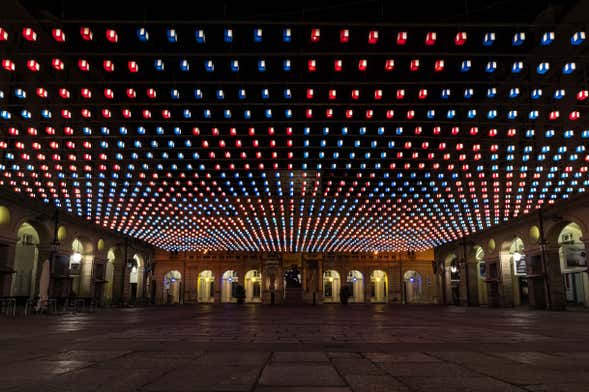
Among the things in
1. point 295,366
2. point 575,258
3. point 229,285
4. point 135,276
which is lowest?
point 295,366

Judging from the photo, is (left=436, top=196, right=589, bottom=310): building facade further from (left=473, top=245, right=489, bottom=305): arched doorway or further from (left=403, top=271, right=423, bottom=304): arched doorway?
(left=403, top=271, right=423, bottom=304): arched doorway

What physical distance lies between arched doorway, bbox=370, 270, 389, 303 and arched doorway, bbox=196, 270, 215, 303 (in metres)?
22.3

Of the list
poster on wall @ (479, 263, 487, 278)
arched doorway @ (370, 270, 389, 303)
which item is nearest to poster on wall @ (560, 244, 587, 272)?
poster on wall @ (479, 263, 487, 278)

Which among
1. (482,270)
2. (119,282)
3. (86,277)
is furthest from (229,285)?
(482,270)

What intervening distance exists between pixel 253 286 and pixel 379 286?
1787cm

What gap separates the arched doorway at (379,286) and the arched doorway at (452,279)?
12836mm

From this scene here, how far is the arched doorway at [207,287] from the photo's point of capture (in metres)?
62.4

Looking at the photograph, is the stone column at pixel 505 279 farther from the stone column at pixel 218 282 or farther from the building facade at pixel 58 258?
the stone column at pixel 218 282

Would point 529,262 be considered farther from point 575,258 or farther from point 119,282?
point 119,282

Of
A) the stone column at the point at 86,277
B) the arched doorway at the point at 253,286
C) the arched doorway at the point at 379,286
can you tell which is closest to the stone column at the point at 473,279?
the arched doorway at the point at 379,286

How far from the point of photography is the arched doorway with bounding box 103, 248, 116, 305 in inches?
1613

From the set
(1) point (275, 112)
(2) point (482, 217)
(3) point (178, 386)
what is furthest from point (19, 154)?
(2) point (482, 217)

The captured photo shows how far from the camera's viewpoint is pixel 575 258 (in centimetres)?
3212

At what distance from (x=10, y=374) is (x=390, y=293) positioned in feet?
188
